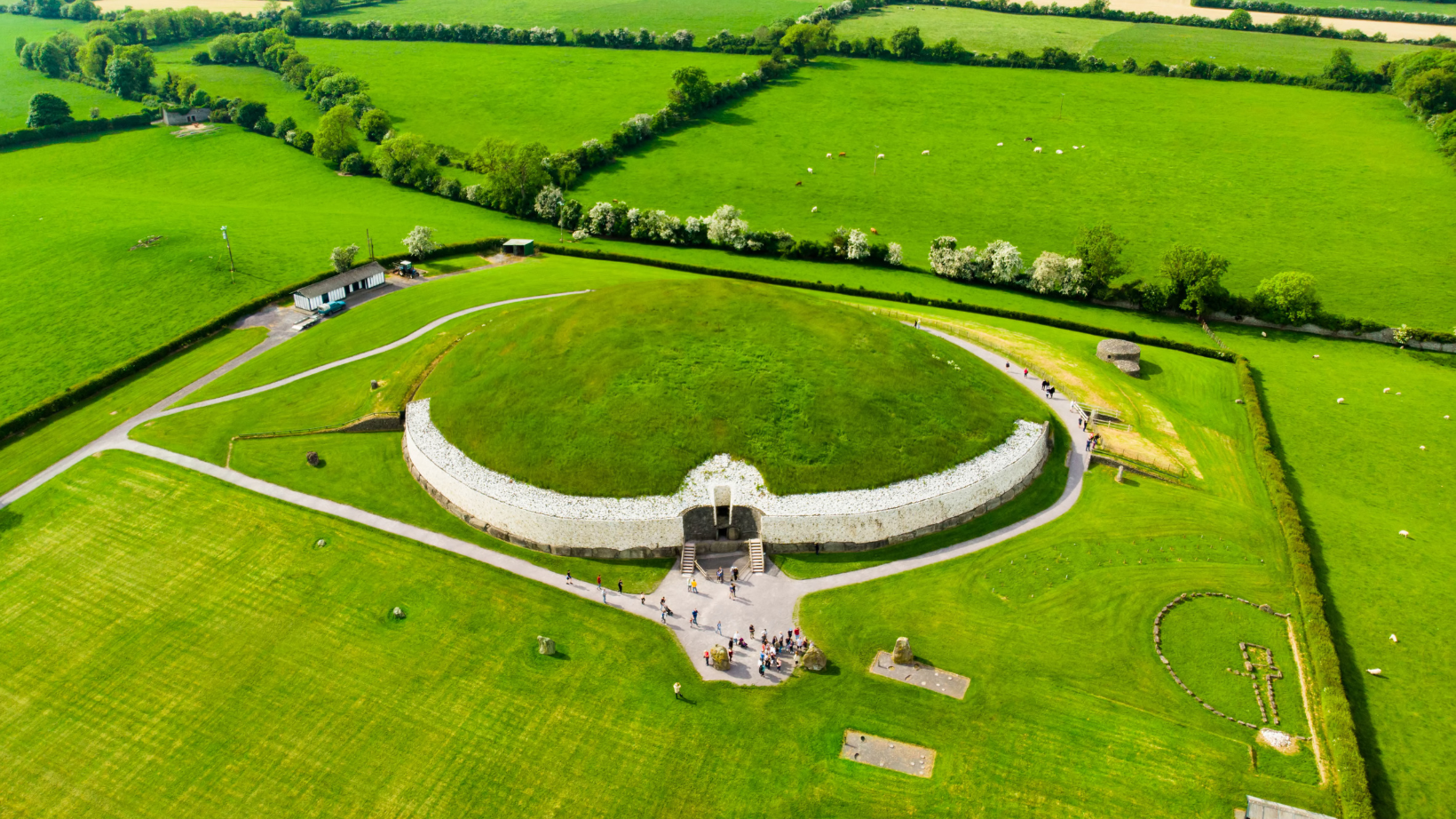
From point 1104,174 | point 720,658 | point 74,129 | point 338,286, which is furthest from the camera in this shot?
point 74,129

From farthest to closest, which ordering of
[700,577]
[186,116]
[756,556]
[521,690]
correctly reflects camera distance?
[186,116] < [756,556] < [700,577] < [521,690]

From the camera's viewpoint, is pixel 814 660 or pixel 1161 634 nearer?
pixel 814 660

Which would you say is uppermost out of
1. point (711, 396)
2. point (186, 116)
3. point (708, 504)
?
point (186, 116)

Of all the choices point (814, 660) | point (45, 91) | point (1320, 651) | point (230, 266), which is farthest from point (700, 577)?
point (45, 91)

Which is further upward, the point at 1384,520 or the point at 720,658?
the point at 1384,520

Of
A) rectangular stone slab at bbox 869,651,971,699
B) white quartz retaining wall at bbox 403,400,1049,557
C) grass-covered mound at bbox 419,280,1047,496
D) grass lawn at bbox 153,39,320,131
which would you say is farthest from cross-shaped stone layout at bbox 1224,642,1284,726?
grass lawn at bbox 153,39,320,131

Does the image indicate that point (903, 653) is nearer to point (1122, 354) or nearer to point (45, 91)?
point (1122, 354)

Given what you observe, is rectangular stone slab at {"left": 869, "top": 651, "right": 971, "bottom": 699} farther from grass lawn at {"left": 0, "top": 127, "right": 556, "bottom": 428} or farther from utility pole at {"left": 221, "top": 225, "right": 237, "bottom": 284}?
utility pole at {"left": 221, "top": 225, "right": 237, "bottom": 284}
